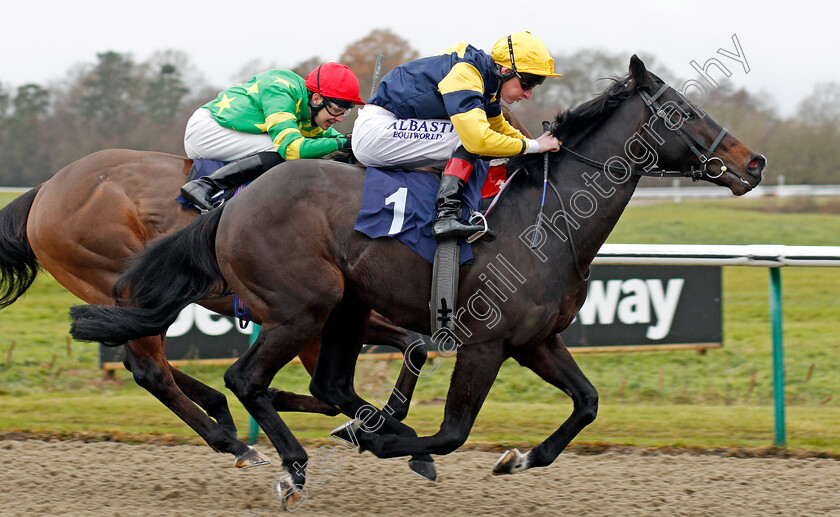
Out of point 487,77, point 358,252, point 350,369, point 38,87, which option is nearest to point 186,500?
point 350,369

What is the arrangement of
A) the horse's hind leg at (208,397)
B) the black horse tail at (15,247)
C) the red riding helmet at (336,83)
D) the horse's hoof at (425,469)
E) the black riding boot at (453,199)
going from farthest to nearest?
the black horse tail at (15,247)
the horse's hind leg at (208,397)
the red riding helmet at (336,83)
the horse's hoof at (425,469)
the black riding boot at (453,199)

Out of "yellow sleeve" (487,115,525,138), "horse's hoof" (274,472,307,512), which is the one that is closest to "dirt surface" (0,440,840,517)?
Result: "horse's hoof" (274,472,307,512)

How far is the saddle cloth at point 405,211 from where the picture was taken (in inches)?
142

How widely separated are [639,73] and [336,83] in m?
1.51

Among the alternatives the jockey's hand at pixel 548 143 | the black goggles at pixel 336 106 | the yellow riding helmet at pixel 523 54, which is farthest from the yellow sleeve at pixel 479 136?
the black goggles at pixel 336 106

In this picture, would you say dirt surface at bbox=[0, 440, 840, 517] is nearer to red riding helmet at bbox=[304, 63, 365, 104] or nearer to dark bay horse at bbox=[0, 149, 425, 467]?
dark bay horse at bbox=[0, 149, 425, 467]

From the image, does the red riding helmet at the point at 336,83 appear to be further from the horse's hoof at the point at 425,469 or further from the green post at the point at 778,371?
the green post at the point at 778,371

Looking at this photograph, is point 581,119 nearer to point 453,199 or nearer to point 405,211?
point 453,199

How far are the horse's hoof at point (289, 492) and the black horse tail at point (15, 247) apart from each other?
203 centimetres

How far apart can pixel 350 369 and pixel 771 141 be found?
60.5 ft

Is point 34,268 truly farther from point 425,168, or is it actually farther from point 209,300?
point 425,168

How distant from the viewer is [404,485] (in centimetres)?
428

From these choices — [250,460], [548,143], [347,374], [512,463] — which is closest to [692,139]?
[548,143]

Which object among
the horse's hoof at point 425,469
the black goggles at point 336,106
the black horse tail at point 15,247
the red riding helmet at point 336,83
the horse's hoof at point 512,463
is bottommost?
the horse's hoof at point 425,469
